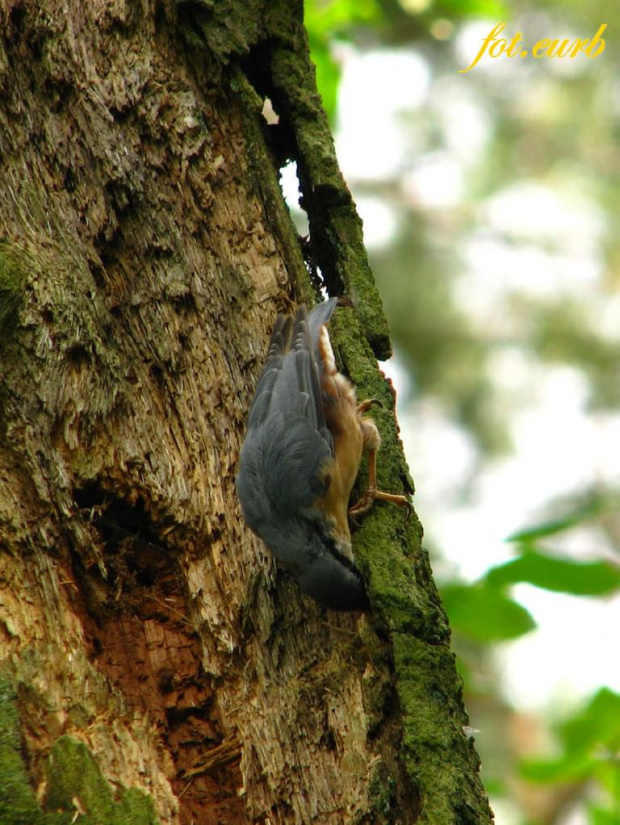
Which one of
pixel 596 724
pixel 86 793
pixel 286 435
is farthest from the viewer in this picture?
pixel 286 435

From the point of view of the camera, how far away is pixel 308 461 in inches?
112

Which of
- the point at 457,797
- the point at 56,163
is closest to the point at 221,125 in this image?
the point at 56,163

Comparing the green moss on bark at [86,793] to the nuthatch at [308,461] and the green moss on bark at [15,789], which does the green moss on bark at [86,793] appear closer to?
the green moss on bark at [15,789]

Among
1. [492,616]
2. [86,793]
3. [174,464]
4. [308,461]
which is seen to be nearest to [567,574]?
[492,616]

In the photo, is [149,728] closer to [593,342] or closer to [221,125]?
[221,125]

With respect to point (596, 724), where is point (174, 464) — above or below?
below

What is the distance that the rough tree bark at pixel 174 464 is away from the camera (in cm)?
194

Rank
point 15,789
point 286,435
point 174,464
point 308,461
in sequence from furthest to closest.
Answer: point 308,461 → point 286,435 → point 174,464 → point 15,789

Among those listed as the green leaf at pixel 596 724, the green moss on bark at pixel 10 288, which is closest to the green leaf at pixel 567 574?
the green leaf at pixel 596 724

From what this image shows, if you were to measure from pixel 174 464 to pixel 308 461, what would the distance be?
613mm

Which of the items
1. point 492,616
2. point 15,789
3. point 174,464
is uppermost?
point 492,616

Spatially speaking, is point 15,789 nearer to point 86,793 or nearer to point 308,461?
point 86,793

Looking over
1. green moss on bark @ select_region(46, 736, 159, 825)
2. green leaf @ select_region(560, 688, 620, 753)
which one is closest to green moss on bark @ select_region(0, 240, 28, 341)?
green moss on bark @ select_region(46, 736, 159, 825)

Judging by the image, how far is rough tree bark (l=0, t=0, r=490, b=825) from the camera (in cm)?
194
